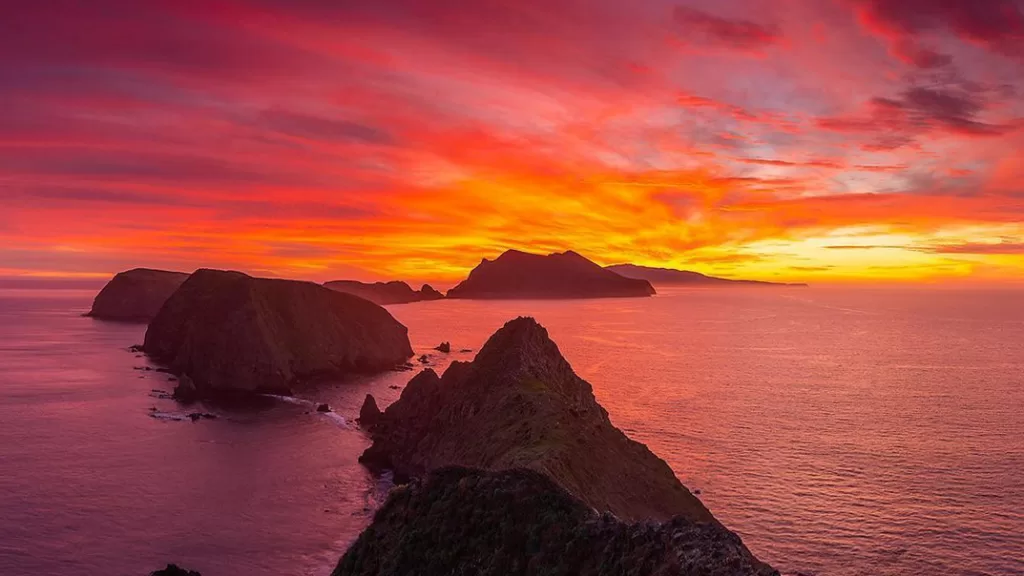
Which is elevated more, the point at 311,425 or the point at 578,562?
the point at 578,562

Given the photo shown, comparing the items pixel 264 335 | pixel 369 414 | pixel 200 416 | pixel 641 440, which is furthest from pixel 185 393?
pixel 641 440

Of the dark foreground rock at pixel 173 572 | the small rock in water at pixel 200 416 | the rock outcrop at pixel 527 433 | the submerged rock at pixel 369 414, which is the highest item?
the rock outcrop at pixel 527 433

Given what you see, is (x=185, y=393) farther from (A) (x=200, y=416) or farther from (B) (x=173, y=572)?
(B) (x=173, y=572)

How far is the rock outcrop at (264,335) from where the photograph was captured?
102250 mm

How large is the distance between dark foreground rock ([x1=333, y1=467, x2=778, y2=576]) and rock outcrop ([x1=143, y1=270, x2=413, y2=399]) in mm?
84907

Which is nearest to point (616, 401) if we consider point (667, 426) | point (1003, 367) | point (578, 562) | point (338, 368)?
point (667, 426)

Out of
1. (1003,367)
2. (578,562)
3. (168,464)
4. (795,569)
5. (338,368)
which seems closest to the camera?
(578,562)

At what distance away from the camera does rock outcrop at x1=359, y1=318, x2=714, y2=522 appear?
122 ft

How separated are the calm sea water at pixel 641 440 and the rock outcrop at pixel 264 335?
922 centimetres

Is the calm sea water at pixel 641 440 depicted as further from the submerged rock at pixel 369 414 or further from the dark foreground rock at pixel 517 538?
the dark foreground rock at pixel 517 538

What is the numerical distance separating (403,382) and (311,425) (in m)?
32.7

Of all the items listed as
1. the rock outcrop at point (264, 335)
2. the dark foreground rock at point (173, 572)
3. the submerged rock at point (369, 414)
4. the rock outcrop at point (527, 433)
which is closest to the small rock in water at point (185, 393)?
the rock outcrop at point (264, 335)

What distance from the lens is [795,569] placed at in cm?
4409

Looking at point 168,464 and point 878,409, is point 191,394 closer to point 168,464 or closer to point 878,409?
point 168,464
